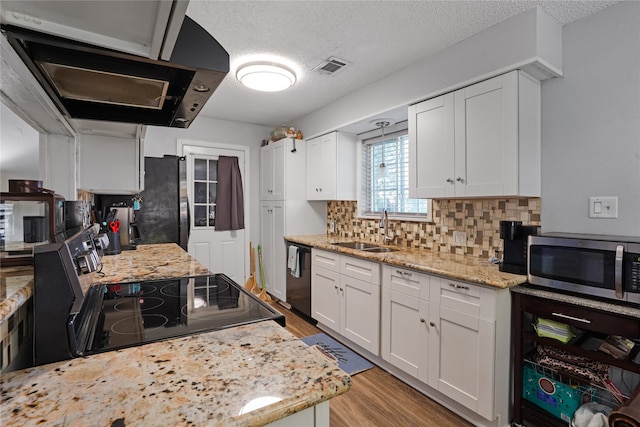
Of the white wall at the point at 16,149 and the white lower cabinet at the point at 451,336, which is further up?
the white wall at the point at 16,149

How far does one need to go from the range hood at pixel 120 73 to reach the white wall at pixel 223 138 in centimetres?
291

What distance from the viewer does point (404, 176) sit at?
323 centimetres

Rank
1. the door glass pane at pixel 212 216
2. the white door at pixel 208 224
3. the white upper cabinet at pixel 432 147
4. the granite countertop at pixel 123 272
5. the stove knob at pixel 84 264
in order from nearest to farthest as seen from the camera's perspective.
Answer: the granite countertop at pixel 123 272 < the stove knob at pixel 84 264 < the white upper cabinet at pixel 432 147 < the white door at pixel 208 224 < the door glass pane at pixel 212 216

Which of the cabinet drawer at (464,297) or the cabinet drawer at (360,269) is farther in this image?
the cabinet drawer at (360,269)

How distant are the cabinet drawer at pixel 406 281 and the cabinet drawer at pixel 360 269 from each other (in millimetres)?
84

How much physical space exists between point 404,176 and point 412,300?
1407 mm

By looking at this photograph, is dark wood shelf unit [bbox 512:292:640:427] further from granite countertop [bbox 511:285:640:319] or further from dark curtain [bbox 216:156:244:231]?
dark curtain [bbox 216:156:244:231]

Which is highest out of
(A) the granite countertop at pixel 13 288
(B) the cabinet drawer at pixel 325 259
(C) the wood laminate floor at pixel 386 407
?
(A) the granite countertop at pixel 13 288

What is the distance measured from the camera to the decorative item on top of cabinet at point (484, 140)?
1994 mm

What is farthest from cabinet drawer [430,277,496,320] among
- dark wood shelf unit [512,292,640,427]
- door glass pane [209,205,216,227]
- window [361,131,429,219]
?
door glass pane [209,205,216,227]

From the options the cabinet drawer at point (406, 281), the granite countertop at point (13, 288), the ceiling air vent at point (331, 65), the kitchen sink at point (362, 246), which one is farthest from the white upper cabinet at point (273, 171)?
the granite countertop at point (13, 288)

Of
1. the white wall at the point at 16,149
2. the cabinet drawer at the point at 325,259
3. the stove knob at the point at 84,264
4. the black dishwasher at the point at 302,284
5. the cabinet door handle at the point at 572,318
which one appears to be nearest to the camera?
the stove knob at the point at 84,264

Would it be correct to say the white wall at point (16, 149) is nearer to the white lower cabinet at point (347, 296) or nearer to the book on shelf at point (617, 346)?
the white lower cabinet at point (347, 296)

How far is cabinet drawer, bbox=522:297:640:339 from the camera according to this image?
144 cm
